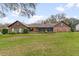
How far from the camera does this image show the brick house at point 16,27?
5.98ft

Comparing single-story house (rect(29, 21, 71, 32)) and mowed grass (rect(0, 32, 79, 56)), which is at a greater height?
single-story house (rect(29, 21, 71, 32))

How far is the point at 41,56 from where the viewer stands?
181 cm

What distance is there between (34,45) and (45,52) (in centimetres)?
11

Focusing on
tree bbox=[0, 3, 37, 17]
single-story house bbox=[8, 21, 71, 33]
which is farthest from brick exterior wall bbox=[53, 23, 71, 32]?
tree bbox=[0, 3, 37, 17]

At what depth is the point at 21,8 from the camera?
184cm

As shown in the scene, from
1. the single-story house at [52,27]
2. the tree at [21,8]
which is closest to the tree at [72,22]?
the single-story house at [52,27]

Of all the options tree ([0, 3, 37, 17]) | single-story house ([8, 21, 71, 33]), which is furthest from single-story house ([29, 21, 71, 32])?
tree ([0, 3, 37, 17])

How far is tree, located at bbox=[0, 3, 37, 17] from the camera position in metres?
1.83

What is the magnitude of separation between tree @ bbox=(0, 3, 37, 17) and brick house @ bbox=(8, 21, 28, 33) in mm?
92

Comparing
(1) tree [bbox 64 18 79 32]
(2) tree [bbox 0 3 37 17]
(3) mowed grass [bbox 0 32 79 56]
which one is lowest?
(3) mowed grass [bbox 0 32 79 56]

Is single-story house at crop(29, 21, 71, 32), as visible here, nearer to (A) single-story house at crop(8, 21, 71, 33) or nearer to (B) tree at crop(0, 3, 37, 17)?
(A) single-story house at crop(8, 21, 71, 33)

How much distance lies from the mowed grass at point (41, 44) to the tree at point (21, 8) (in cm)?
18

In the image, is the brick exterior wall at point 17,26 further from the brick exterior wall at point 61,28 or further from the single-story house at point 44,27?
the brick exterior wall at point 61,28

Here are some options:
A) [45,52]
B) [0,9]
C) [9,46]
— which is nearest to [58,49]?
[45,52]
